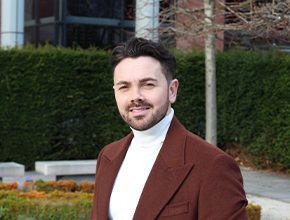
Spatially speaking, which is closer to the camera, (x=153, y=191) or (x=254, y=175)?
(x=153, y=191)

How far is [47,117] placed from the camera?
7.84m

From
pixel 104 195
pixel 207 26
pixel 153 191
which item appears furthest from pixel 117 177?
pixel 207 26

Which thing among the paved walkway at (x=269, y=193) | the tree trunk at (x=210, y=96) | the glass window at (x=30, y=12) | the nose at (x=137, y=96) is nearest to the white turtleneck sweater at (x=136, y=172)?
the nose at (x=137, y=96)

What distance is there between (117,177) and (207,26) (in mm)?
4272

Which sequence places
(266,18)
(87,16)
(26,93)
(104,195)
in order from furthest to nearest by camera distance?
(87,16) < (26,93) < (266,18) < (104,195)

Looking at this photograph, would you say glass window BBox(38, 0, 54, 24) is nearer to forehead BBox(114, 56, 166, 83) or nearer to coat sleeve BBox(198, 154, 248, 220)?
forehead BBox(114, 56, 166, 83)

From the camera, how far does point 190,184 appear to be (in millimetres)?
1423

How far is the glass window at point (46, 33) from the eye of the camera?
14.6 metres

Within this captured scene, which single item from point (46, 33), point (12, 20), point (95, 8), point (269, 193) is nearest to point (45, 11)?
point (46, 33)

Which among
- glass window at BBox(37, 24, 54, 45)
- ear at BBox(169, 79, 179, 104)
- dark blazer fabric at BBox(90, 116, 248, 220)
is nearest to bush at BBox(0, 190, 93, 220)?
dark blazer fabric at BBox(90, 116, 248, 220)

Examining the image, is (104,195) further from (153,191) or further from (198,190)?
(198,190)

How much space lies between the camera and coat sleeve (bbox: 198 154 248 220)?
4.39 feet

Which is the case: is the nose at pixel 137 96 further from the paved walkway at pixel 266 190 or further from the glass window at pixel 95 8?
the glass window at pixel 95 8

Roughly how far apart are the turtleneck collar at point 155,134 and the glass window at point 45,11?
13.8m
